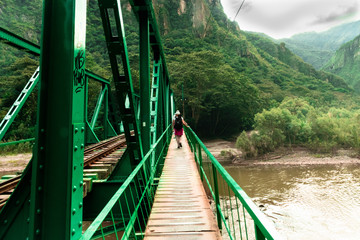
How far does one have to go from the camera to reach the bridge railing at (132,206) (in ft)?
4.39

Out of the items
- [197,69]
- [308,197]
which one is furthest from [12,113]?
[197,69]

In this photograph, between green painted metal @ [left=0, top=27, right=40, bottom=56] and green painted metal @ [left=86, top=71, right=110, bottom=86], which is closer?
green painted metal @ [left=0, top=27, right=40, bottom=56]

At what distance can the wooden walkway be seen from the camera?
2.60 metres

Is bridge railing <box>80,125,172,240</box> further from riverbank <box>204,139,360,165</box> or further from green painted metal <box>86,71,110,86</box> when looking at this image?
riverbank <box>204,139,360,165</box>

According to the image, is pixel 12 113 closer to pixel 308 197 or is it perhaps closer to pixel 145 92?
pixel 145 92

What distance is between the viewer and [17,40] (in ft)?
12.4

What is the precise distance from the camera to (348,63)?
388 feet

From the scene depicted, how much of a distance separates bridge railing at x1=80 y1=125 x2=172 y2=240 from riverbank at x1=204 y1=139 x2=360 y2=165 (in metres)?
22.8

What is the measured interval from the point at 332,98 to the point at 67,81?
69.6 metres

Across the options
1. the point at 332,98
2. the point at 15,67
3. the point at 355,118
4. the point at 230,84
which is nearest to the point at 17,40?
the point at 15,67

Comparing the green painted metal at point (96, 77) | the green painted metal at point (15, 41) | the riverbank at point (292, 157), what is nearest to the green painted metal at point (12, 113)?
the green painted metal at point (15, 41)

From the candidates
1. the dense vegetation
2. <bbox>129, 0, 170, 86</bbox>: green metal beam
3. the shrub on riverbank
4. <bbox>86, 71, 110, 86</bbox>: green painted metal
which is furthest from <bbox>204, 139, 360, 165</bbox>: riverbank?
<bbox>129, 0, 170, 86</bbox>: green metal beam

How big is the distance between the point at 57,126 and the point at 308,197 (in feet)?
65.2

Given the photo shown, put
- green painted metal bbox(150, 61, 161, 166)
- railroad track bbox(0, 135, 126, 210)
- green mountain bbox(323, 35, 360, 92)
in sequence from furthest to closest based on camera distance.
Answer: green mountain bbox(323, 35, 360, 92) → green painted metal bbox(150, 61, 161, 166) → railroad track bbox(0, 135, 126, 210)
